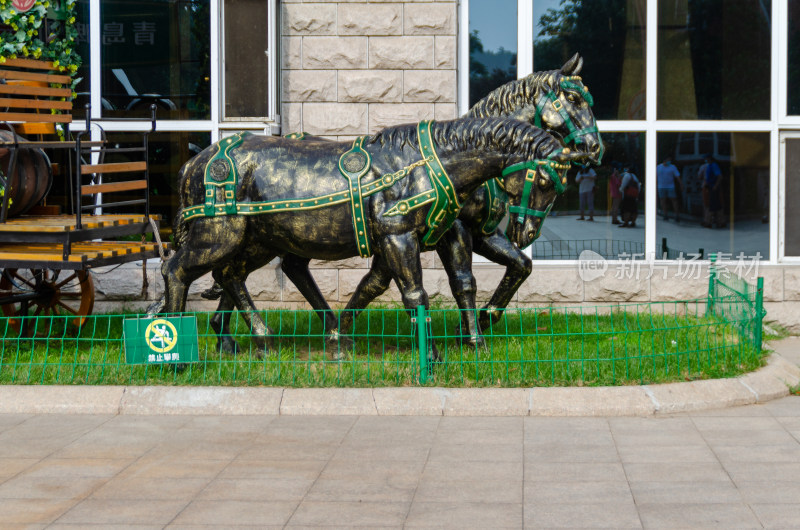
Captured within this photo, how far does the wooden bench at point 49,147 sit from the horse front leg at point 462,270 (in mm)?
2503

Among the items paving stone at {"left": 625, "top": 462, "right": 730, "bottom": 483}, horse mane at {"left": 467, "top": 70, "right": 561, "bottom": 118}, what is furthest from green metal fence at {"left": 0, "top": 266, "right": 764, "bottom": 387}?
horse mane at {"left": 467, "top": 70, "right": 561, "bottom": 118}

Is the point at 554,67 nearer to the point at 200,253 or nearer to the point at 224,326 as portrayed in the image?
the point at 224,326

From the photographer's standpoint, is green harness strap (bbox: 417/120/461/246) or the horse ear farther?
the horse ear

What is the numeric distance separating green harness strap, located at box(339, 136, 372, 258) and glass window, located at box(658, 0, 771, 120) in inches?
176

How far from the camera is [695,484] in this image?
230 inches

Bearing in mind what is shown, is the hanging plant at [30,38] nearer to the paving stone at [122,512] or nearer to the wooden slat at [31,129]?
the wooden slat at [31,129]

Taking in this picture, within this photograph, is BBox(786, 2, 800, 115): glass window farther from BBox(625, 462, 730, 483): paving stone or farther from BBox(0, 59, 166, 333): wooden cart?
BBox(0, 59, 166, 333): wooden cart

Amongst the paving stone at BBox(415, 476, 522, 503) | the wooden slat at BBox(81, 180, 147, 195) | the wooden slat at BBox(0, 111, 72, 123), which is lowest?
the paving stone at BBox(415, 476, 522, 503)

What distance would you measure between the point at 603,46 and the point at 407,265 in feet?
15.1

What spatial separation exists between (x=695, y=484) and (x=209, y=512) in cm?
262

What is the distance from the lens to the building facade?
11297mm

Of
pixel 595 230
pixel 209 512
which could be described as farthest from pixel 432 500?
pixel 595 230

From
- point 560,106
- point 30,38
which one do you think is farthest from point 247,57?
point 560,106

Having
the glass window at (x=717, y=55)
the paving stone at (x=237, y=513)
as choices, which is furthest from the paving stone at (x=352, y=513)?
the glass window at (x=717, y=55)
